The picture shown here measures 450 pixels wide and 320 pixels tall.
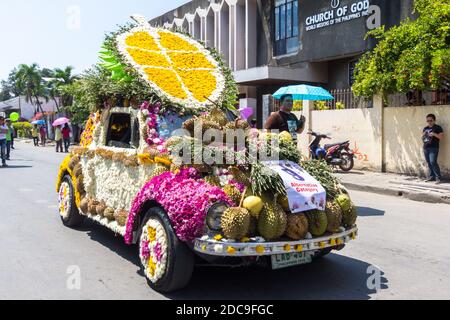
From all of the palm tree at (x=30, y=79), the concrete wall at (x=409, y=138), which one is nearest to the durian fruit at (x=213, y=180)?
the concrete wall at (x=409, y=138)

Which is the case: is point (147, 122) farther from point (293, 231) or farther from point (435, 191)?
point (435, 191)

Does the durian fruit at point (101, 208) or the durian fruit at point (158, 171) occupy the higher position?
the durian fruit at point (158, 171)

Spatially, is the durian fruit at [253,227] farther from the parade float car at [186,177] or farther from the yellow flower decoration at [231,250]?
the yellow flower decoration at [231,250]

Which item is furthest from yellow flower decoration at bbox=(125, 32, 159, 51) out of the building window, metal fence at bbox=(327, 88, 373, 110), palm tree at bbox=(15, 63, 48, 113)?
palm tree at bbox=(15, 63, 48, 113)

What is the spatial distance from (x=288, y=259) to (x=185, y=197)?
107 cm

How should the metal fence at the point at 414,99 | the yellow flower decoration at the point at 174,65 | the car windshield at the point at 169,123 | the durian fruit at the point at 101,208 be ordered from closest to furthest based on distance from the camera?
the car windshield at the point at 169,123 < the yellow flower decoration at the point at 174,65 < the durian fruit at the point at 101,208 < the metal fence at the point at 414,99

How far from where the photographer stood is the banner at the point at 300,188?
14.7 feet

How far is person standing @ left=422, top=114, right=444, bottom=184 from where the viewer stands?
40.5 feet

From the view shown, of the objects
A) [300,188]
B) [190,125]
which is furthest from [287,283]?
[190,125]

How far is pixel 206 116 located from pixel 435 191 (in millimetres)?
7518

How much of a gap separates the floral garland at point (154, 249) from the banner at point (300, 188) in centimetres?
119

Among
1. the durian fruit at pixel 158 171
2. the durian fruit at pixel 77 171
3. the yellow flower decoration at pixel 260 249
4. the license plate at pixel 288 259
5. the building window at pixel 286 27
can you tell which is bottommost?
the license plate at pixel 288 259

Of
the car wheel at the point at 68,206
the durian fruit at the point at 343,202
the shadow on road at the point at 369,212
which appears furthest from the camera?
the shadow on road at the point at 369,212
